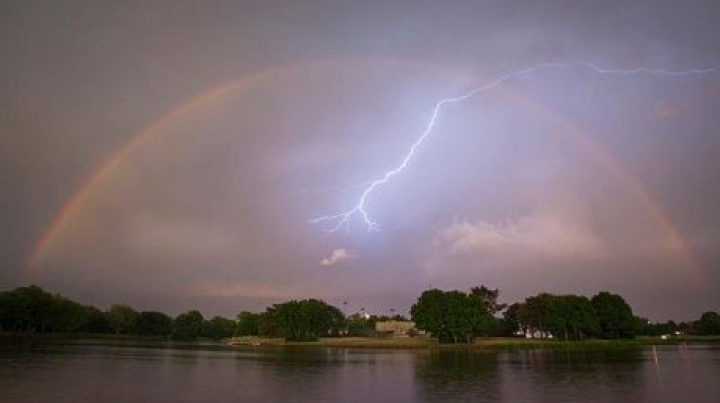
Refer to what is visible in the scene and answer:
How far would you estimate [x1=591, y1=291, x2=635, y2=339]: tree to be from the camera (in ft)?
536

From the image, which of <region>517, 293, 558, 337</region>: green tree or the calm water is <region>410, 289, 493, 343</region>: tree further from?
the calm water

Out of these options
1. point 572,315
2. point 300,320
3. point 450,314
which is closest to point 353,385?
point 450,314

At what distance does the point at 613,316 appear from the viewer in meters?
163

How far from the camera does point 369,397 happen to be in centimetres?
3856

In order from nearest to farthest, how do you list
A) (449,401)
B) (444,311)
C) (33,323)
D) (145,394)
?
(449,401) < (145,394) < (444,311) < (33,323)

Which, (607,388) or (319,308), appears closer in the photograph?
(607,388)

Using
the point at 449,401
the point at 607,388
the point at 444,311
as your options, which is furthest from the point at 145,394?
the point at 444,311

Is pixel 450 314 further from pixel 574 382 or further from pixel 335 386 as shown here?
pixel 335 386

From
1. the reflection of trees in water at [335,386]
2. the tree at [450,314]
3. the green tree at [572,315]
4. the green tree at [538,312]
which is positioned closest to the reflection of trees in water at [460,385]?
the reflection of trees in water at [335,386]

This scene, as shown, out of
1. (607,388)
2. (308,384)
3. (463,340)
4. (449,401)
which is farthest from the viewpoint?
(463,340)

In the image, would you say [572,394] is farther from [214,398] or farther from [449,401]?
[214,398]

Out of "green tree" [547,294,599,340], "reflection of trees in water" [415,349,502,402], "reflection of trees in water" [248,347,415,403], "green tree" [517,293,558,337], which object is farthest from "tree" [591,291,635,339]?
"reflection of trees in water" [248,347,415,403]

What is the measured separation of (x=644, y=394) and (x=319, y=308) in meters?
166

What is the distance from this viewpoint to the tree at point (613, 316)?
164 metres
